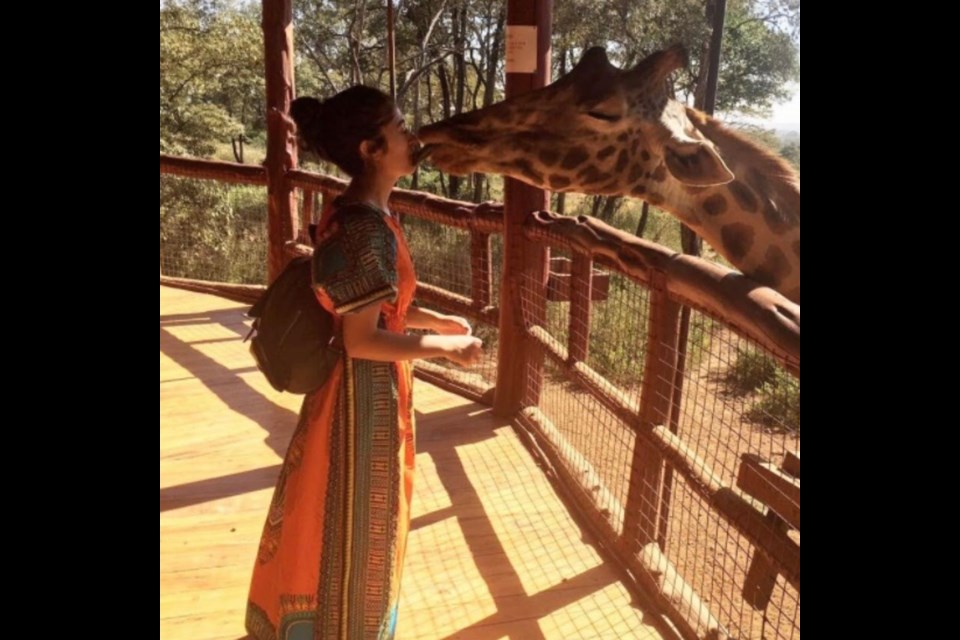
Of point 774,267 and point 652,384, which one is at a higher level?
point 774,267

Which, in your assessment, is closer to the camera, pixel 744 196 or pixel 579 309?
pixel 744 196

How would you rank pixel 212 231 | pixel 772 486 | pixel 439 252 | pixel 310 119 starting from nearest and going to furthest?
pixel 310 119
pixel 772 486
pixel 439 252
pixel 212 231

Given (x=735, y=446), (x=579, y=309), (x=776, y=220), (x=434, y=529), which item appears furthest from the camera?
(x=735, y=446)

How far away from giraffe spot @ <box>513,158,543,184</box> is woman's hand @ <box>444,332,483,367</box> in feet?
3.39

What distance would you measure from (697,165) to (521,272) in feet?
5.45

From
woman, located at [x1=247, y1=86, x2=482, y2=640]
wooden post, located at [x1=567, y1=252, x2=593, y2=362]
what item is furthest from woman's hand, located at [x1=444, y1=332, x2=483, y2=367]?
wooden post, located at [x1=567, y1=252, x2=593, y2=362]

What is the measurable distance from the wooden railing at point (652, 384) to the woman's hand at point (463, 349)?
69 centimetres

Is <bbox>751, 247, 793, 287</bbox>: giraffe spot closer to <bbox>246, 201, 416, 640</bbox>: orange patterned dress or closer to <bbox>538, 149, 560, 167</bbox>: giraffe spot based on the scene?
<bbox>538, 149, 560, 167</bbox>: giraffe spot

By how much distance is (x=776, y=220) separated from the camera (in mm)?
2736

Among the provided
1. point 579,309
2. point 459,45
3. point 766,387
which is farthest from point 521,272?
point 459,45

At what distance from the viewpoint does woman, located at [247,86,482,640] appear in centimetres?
179

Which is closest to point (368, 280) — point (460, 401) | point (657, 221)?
point (460, 401)

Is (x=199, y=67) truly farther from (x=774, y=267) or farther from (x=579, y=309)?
(x=774, y=267)
